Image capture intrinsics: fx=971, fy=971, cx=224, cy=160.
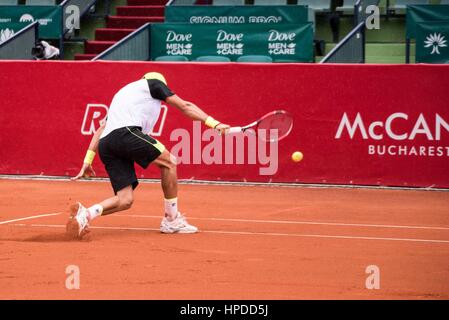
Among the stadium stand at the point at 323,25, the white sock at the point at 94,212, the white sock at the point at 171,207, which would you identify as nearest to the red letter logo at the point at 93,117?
the stadium stand at the point at 323,25

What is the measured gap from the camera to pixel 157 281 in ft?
25.6

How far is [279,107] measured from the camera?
50.7ft

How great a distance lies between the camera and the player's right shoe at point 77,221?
9.80 metres

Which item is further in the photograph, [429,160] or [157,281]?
[429,160]

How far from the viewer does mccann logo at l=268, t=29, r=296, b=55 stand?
64.6 ft

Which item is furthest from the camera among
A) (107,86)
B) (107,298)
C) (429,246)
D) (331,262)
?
(107,86)

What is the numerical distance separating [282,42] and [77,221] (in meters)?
10.7

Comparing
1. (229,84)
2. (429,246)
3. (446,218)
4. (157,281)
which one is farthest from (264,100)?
(157,281)

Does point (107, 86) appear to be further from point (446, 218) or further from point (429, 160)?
point (446, 218)

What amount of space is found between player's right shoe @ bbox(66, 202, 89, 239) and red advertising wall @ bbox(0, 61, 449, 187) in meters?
5.89

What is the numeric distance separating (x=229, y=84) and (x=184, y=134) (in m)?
1.09

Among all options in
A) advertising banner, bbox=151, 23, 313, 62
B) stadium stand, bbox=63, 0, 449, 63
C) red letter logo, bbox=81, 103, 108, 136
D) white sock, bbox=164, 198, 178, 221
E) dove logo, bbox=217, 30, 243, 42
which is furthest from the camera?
stadium stand, bbox=63, 0, 449, 63

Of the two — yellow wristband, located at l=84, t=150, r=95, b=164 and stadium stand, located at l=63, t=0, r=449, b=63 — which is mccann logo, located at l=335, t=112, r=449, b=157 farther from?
yellow wristband, located at l=84, t=150, r=95, b=164

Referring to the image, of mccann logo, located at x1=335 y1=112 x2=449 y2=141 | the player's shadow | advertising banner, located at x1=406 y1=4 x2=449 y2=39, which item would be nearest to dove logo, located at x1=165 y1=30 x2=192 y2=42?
advertising banner, located at x1=406 y1=4 x2=449 y2=39
